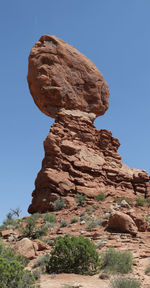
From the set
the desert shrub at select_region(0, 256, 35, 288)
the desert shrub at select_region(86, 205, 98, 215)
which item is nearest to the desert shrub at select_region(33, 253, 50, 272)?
the desert shrub at select_region(0, 256, 35, 288)

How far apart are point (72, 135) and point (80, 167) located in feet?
9.33

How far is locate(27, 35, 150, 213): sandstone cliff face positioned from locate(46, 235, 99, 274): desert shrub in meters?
10.4

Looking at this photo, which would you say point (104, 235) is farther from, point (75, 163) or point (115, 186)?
point (115, 186)

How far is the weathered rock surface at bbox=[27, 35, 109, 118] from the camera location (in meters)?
24.6

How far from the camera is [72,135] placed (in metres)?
23.5

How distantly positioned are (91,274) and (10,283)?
11.7 ft

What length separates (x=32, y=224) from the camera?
14.8 metres

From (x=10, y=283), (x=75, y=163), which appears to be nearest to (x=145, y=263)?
(x=10, y=283)

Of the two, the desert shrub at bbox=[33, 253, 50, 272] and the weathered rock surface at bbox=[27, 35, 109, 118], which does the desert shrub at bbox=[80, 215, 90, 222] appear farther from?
the weathered rock surface at bbox=[27, 35, 109, 118]

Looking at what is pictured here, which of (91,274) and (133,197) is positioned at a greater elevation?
(133,197)

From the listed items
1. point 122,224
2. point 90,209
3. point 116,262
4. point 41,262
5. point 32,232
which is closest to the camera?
point 116,262

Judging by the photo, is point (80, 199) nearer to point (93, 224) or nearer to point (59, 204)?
point (59, 204)

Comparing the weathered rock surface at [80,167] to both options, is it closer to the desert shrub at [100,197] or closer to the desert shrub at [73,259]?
the desert shrub at [100,197]

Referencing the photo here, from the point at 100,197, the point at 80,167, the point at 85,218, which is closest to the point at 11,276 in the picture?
the point at 85,218
